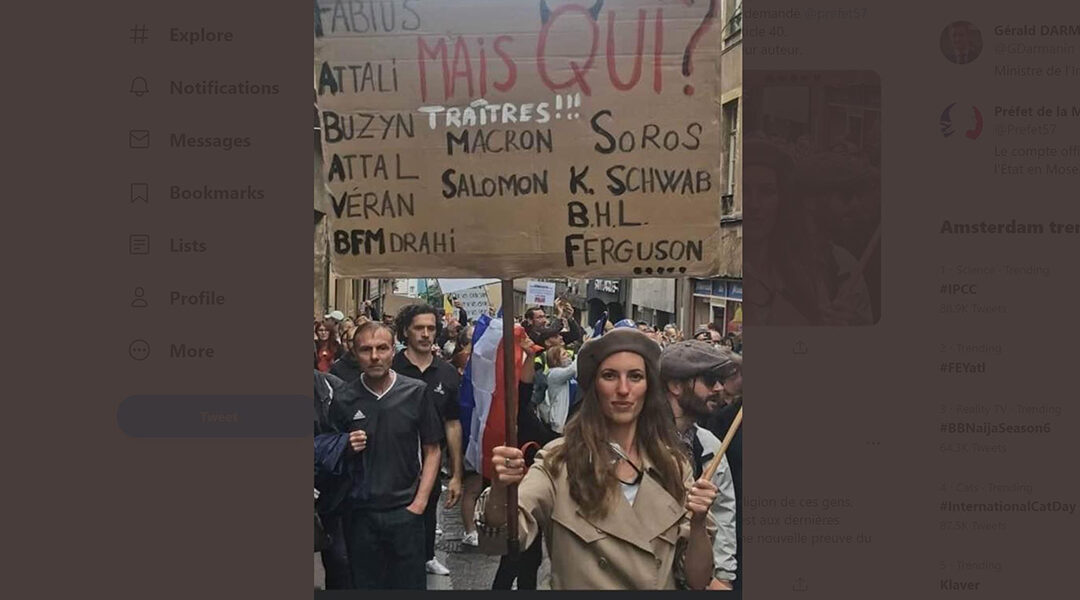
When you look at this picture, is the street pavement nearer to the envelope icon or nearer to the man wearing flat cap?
the man wearing flat cap

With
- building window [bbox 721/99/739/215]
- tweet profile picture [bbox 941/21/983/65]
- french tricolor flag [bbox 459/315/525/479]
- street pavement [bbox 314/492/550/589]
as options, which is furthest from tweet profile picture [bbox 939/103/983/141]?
street pavement [bbox 314/492/550/589]

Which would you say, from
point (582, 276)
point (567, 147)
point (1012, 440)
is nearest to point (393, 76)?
point (567, 147)

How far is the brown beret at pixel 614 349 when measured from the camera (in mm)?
3514

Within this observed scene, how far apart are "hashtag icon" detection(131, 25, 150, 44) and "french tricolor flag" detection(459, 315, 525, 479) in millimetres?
1408

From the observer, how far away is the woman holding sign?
3395 mm

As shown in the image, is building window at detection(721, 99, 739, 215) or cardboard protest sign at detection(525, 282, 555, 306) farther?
cardboard protest sign at detection(525, 282, 555, 306)

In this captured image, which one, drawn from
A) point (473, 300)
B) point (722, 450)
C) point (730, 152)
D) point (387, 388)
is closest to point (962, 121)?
point (730, 152)

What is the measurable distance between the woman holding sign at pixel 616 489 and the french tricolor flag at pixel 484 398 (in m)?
0.23

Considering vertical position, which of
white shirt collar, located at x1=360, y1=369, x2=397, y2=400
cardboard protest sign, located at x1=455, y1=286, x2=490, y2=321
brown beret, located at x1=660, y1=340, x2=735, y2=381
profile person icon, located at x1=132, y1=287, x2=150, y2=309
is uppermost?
profile person icon, located at x1=132, y1=287, x2=150, y2=309

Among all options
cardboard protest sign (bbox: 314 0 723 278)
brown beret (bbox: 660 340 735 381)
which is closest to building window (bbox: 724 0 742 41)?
cardboard protest sign (bbox: 314 0 723 278)

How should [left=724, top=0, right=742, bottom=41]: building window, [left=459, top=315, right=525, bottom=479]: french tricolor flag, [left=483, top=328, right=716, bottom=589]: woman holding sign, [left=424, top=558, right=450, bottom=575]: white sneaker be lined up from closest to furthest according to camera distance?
[left=724, top=0, right=742, bottom=41]: building window
[left=483, top=328, right=716, bottom=589]: woman holding sign
[left=424, top=558, right=450, bottom=575]: white sneaker
[left=459, top=315, right=525, bottom=479]: french tricolor flag

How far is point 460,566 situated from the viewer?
11.9 ft

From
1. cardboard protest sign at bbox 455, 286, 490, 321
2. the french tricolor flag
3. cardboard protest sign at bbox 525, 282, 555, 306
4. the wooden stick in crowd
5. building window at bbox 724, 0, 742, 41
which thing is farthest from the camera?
cardboard protest sign at bbox 455, 286, 490, 321

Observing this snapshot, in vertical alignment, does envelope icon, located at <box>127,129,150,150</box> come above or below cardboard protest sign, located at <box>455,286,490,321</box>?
above
